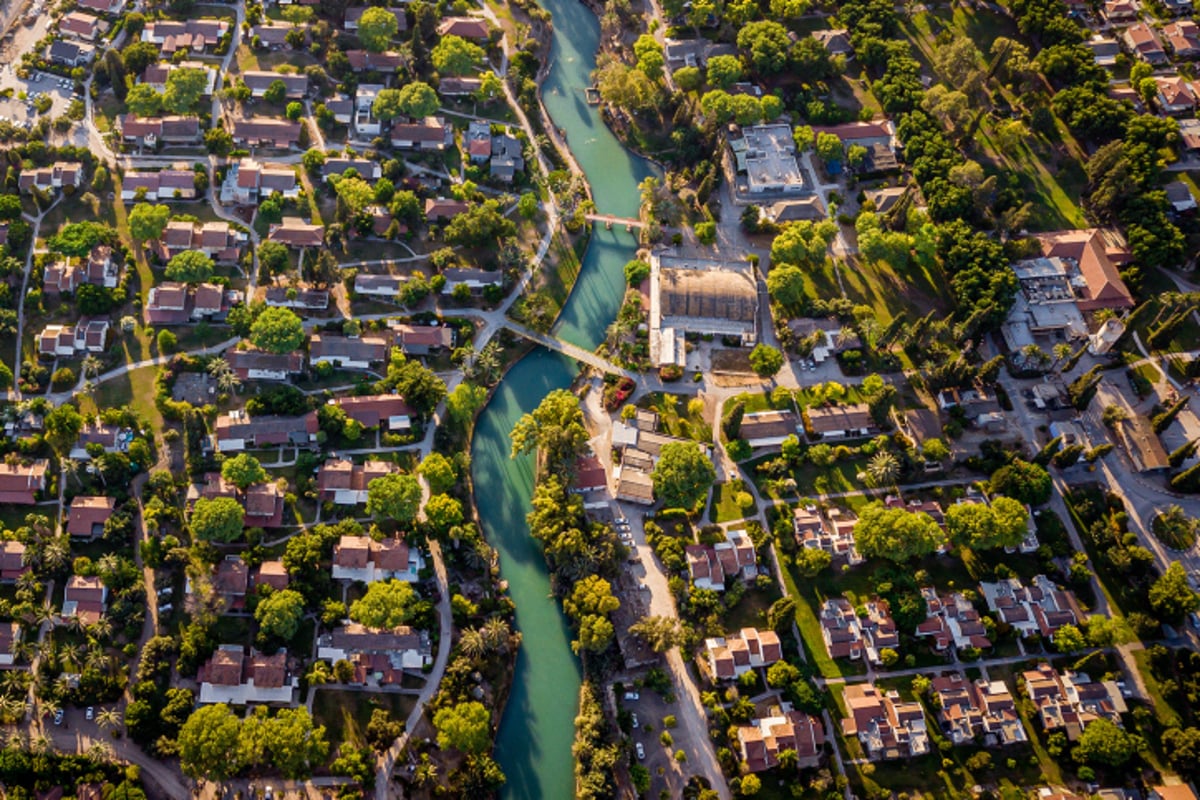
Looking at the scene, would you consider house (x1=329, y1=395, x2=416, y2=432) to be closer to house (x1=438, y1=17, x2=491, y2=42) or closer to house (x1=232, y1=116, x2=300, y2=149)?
house (x1=232, y1=116, x2=300, y2=149)

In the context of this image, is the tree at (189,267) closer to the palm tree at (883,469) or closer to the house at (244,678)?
the house at (244,678)

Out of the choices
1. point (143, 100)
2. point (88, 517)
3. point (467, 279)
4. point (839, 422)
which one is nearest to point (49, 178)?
point (143, 100)

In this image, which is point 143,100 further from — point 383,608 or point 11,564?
point 383,608

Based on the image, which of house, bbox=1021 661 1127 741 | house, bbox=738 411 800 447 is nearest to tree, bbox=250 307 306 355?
house, bbox=738 411 800 447

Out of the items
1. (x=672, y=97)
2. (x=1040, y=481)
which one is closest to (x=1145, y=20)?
(x=672, y=97)

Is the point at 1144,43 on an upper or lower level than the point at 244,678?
upper

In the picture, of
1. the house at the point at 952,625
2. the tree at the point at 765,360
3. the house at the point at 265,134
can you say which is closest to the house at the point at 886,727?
the house at the point at 952,625
